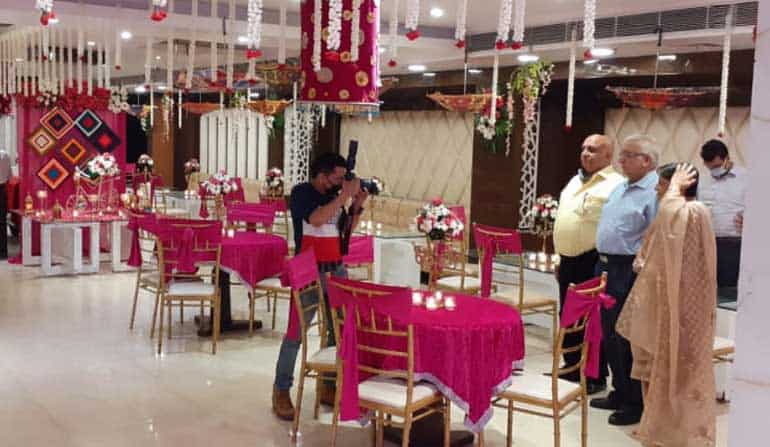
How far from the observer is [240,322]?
713 centimetres

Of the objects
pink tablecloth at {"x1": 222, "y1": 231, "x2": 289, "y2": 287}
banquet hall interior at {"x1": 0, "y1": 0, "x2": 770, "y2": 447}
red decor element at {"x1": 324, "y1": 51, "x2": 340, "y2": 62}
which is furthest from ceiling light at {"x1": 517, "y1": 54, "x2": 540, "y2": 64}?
red decor element at {"x1": 324, "y1": 51, "x2": 340, "y2": 62}

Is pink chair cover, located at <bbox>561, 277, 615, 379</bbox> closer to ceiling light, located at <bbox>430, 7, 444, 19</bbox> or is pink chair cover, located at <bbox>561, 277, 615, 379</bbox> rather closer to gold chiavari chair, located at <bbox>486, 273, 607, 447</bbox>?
gold chiavari chair, located at <bbox>486, 273, 607, 447</bbox>

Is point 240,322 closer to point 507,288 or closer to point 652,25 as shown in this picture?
point 507,288

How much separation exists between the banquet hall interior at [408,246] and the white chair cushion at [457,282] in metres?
0.06

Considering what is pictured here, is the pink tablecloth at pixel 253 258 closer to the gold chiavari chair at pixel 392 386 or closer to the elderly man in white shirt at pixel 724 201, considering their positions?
the gold chiavari chair at pixel 392 386

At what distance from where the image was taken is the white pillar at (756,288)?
4.29 ft

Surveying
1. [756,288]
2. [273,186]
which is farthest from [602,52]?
[756,288]

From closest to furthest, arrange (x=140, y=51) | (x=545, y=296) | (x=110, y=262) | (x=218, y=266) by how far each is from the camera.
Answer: (x=218, y=266) < (x=545, y=296) < (x=110, y=262) < (x=140, y=51)

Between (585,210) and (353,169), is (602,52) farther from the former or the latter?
(353,169)

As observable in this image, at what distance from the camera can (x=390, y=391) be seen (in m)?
3.88

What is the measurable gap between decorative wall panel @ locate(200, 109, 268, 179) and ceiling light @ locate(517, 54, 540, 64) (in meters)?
6.89

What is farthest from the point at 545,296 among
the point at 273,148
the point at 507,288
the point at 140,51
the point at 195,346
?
the point at 273,148

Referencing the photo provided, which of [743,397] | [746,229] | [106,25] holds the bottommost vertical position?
[743,397]

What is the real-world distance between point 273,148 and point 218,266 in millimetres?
9186
